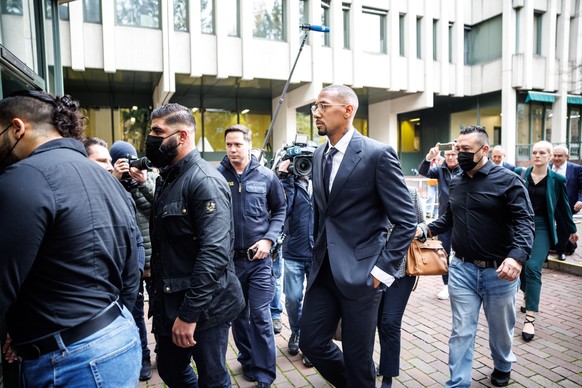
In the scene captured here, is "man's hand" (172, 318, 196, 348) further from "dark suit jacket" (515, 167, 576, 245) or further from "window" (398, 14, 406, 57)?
"window" (398, 14, 406, 57)

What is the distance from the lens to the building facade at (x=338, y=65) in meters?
15.2

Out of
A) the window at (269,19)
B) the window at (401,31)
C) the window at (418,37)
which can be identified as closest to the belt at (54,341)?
the window at (269,19)

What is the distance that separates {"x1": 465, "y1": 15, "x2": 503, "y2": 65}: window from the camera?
68.6 feet

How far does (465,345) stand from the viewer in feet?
10.7

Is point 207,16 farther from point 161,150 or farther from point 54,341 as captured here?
point 54,341

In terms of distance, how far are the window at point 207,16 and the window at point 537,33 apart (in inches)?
659

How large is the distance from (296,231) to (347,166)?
1.81 meters

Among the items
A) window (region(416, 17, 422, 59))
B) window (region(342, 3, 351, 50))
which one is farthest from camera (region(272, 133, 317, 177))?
window (region(416, 17, 422, 59))

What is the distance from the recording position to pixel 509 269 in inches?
121

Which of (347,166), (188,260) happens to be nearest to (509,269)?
(347,166)

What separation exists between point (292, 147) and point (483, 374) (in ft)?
9.50

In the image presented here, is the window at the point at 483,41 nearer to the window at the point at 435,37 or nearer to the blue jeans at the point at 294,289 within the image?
the window at the point at 435,37

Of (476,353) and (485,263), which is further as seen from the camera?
(476,353)

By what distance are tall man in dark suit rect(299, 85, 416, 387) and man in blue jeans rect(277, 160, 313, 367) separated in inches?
56.1
